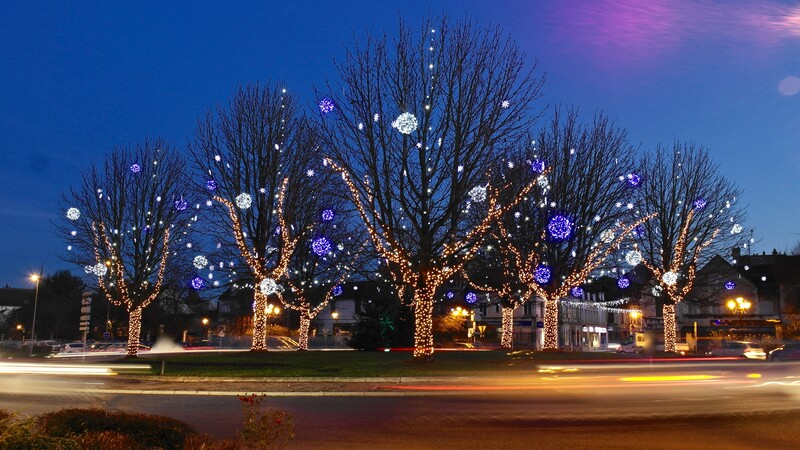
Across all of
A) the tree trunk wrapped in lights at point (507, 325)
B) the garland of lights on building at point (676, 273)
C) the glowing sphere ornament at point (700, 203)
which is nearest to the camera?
the glowing sphere ornament at point (700, 203)

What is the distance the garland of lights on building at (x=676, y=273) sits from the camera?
42.5 meters

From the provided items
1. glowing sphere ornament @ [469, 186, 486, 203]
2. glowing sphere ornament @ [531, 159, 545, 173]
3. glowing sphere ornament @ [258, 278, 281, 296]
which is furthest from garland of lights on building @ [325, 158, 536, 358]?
glowing sphere ornament @ [258, 278, 281, 296]

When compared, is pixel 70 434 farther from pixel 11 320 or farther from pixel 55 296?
pixel 11 320

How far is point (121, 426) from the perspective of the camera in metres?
7.90

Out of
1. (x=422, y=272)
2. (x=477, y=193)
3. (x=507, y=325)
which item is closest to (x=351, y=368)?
(x=422, y=272)

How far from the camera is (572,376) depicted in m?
20.8

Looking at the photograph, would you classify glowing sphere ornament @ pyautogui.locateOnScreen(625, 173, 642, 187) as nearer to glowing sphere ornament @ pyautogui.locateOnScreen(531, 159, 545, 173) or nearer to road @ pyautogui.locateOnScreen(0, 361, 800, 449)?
glowing sphere ornament @ pyautogui.locateOnScreen(531, 159, 545, 173)

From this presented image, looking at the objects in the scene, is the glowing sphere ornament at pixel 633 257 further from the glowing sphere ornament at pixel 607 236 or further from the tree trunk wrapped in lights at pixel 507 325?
the tree trunk wrapped in lights at pixel 507 325

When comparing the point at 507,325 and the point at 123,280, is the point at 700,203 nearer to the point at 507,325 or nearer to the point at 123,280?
the point at 507,325

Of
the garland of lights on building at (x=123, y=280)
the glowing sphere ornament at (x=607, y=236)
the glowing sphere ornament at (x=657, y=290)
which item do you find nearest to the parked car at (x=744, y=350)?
the glowing sphere ornament at (x=657, y=290)

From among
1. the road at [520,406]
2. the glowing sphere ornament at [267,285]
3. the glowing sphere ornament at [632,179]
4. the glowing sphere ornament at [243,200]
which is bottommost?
the road at [520,406]

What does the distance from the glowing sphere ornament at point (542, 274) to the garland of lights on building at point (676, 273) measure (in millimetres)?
10711

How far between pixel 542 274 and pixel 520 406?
1844 centimetres

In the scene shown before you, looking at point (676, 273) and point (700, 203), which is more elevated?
point (700, 203)
